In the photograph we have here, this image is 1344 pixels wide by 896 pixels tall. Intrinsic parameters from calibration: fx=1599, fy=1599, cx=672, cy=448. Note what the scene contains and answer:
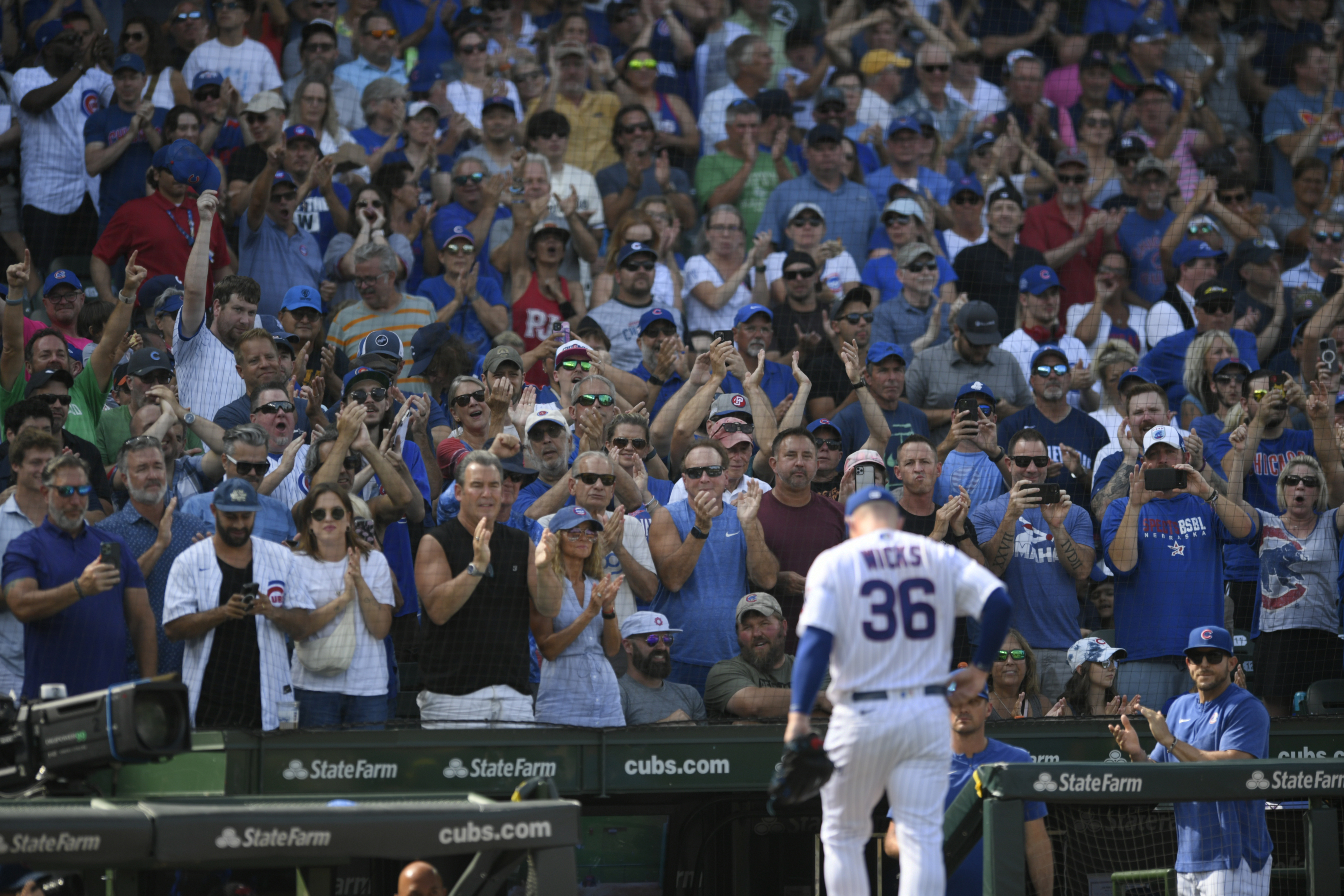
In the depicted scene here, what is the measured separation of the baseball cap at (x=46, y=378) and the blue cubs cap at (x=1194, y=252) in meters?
8.89

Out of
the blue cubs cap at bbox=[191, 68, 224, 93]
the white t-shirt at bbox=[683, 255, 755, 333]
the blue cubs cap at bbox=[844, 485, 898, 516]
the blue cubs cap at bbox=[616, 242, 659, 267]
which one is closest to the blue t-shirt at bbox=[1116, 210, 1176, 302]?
the white t-shirt at bbox=[683, 255, 755, 333]

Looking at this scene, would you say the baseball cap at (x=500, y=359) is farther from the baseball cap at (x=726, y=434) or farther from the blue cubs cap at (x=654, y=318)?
the baseball cap at (x=726, y=434)

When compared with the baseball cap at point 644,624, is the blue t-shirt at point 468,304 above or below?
above

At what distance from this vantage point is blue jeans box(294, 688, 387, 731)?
26.1ft

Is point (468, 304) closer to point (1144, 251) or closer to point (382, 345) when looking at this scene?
point (382, 345)

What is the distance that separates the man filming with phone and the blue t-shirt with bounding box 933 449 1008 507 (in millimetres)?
748

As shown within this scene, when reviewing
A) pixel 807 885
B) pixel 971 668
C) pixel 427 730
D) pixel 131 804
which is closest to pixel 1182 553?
pixel 807 885

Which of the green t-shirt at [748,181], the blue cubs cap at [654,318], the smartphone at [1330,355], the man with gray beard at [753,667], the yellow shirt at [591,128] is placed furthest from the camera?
the yellow shirt at [591,128]

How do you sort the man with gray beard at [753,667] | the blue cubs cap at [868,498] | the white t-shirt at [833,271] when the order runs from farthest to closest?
the white t-shirt at [833,271] → the man with gray beard at [753,667] → the blue cubs cap at [868,498]

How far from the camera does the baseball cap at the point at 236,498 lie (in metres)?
7.76

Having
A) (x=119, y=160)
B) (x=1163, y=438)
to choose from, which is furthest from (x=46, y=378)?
(x=1163, y=438)

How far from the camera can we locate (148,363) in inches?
371

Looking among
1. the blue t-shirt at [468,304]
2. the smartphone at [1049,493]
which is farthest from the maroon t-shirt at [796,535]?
the blue t-shirt at [468,304]

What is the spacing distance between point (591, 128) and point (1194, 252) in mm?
5239
